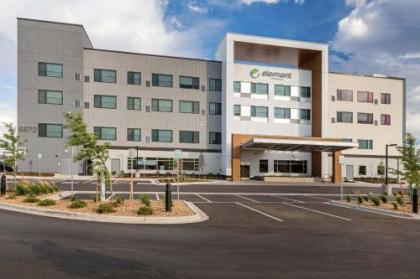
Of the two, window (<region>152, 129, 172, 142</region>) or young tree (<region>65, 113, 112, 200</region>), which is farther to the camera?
window (<region>152, 129, 172, 142</region>)

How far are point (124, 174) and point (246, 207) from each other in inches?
1288

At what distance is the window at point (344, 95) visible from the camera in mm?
55812

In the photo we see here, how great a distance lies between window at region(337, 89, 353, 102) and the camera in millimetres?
55812

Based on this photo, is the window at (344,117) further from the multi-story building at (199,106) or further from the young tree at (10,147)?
the young tree at (10,147)

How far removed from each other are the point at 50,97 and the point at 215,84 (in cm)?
2361

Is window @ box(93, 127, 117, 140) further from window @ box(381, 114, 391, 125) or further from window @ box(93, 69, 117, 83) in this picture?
window @ box(381, 114, 391, 125)

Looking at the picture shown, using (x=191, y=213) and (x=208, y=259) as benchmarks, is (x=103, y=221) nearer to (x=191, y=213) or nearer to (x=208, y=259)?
(x=191, y=213)

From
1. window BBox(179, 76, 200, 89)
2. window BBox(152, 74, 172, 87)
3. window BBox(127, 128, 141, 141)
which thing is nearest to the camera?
window BBox(127, 128, 141, 141)

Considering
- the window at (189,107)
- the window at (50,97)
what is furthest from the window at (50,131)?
the window at (189,107)

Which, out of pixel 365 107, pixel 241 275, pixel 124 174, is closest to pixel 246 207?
pixel 241 275

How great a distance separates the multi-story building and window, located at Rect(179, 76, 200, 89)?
0.15m

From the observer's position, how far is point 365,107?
57250 millimetres

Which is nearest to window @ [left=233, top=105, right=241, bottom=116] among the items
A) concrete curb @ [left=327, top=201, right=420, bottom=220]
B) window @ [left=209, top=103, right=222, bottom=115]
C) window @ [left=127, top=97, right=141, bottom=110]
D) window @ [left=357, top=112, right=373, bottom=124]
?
window @ [left=209, top=103, right=222, bottom=115]

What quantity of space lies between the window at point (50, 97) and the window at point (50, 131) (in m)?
3.15
